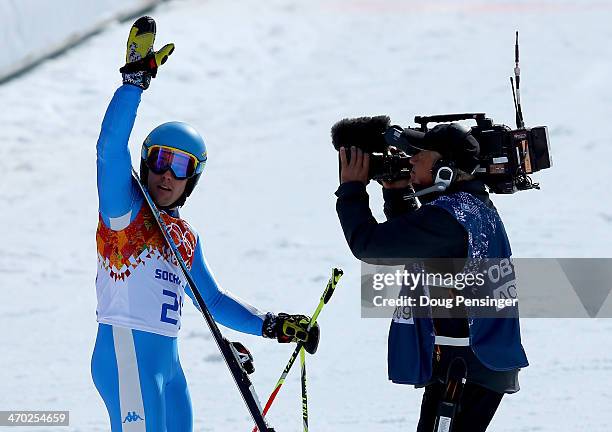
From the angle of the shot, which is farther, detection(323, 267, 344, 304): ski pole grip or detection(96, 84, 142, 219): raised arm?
detection(323, 267, 344, 304): ski pole grip

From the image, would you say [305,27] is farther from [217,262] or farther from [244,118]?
[217,262]

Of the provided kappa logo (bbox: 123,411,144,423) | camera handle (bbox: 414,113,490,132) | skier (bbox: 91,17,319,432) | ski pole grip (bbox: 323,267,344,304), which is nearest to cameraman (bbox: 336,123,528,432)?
camera handle (bbox: 414,113,490,132)

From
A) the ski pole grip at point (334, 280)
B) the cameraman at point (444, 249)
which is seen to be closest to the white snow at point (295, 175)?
the ski pole grip at point (334, 280)

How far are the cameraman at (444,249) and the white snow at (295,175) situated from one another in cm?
223

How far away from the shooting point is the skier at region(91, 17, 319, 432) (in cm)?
366

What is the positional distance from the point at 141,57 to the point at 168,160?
0.43 m

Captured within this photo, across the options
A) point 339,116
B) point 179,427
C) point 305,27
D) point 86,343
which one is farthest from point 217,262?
point 305,27

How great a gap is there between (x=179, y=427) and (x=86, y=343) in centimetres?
360

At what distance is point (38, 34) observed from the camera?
12.7 m

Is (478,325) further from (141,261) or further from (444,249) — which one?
(141,261)

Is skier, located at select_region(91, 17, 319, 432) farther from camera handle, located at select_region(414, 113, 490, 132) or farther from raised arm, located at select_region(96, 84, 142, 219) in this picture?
camera handle, located at select_region(414, 113, 490, 132)

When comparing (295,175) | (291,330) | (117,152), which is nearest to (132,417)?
(291,330)

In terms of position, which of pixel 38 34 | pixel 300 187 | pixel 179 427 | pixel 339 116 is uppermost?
pixel 38 34

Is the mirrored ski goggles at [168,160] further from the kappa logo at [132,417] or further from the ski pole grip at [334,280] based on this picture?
the kappa logo at [132,417]
